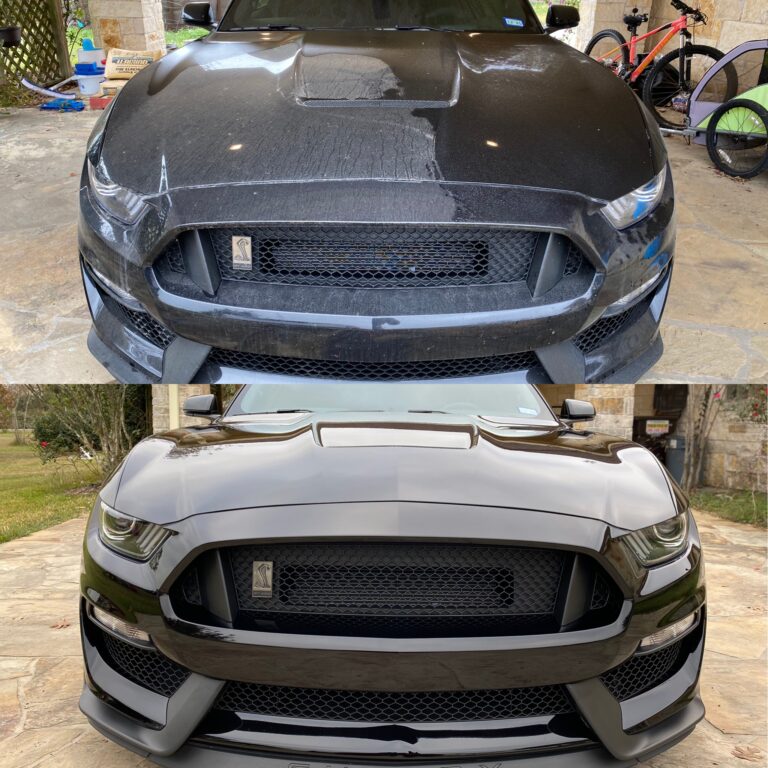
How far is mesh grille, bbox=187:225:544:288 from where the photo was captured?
202cm

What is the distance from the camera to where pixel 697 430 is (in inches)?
308

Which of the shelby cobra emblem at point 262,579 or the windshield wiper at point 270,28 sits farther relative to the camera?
the windshield wiper at point 270,28

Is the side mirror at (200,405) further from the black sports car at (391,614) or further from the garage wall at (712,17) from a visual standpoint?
the garage wall at (712,17)

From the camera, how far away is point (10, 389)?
318 centimetres

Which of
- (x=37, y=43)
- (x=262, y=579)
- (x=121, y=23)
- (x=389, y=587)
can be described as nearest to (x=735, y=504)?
(x=389, y=587)

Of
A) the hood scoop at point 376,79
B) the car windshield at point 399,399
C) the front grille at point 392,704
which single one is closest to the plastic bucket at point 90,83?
the hood scoop at point 376,79

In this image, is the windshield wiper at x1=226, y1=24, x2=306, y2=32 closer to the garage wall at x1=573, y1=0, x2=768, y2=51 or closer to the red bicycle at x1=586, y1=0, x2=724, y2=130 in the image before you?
the red bicycle at x1=586, y1=0, x2=724, y2=130

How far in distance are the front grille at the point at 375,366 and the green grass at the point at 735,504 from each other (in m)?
5.16

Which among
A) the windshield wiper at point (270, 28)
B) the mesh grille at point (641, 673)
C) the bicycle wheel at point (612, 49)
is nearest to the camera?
the mesh grille at point (641, 673)

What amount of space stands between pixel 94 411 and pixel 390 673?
103 inches

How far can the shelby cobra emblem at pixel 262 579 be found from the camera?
1570 mm

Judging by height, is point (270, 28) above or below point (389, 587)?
above

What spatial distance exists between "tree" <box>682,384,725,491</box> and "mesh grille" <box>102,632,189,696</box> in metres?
6.29

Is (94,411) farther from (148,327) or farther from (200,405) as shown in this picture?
(148,327)
